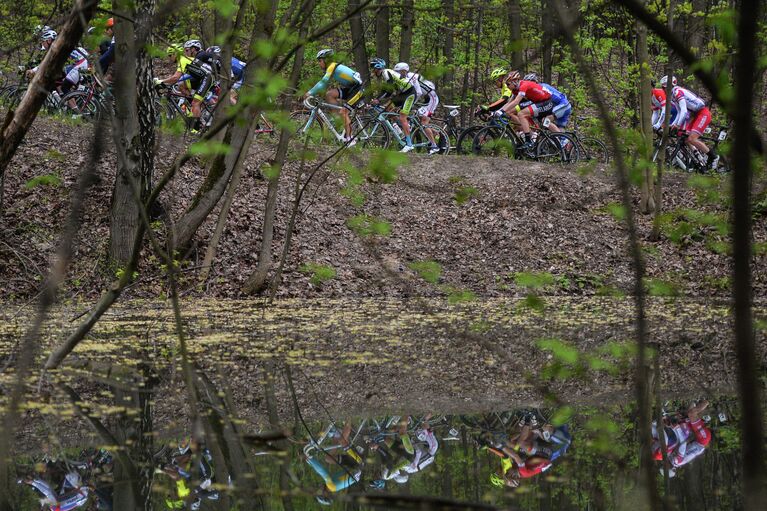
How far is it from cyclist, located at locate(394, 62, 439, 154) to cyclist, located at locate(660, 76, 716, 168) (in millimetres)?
3961

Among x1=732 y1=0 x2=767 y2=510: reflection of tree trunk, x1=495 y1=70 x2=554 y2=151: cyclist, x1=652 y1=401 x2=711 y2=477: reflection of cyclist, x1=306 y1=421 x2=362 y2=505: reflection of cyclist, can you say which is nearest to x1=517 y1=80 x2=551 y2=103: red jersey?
x1=495 y1=70 x2=554 y2=151: cyclist

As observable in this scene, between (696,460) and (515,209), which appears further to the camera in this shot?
(515,209)

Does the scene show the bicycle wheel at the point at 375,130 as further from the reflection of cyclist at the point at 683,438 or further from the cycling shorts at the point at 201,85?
the reflection of cyclist at the point at 683,438

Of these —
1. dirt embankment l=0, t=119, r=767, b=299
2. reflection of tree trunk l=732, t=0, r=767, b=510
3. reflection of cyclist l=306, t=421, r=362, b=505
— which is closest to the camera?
reflection of tree trunk l=732, t=0, r=767, b=510

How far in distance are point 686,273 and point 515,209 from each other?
3056 millimetres

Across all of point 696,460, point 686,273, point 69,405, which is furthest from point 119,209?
point 696,460

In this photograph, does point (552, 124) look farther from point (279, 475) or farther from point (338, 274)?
point (279, 475)

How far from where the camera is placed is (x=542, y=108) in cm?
1717

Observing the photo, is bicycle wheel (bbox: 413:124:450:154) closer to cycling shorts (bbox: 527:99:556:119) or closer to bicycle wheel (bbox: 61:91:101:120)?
cycling shorts (bbox: 527:99:556:119)

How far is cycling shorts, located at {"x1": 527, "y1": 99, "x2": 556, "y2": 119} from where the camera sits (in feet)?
56.1

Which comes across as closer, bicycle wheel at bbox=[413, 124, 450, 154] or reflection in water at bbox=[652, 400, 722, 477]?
reflection in water at bbox=[652, 400, 722, 477]

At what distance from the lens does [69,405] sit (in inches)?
223

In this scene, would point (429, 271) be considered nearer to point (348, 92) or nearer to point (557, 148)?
point (348, 92)

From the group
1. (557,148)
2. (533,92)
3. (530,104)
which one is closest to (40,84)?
(533,92)
